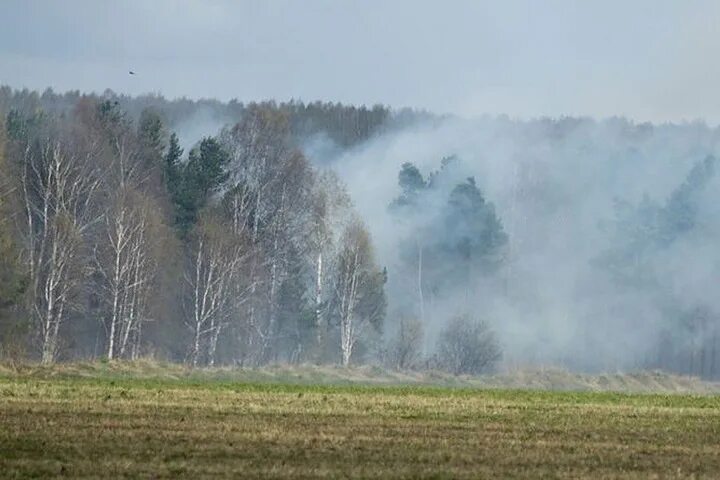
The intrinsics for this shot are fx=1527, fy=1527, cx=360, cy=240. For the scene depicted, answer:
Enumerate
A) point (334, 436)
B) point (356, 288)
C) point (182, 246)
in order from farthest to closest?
1. point (356, 288)
2. point (182, 246)
3. point (334, 436)

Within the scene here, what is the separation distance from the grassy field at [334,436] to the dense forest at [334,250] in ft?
92.9

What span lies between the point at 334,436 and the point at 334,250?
63.0 metres

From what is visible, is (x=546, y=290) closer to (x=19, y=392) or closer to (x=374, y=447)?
(x=19, y=392)

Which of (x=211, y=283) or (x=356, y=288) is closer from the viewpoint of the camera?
(x=211, y=283)

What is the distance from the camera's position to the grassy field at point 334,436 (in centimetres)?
2030

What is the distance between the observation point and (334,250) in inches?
3460

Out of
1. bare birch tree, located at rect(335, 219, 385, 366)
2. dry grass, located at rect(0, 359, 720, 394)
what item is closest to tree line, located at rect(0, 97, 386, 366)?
bare birch tree, located at rect(335, 219, 385, 366)

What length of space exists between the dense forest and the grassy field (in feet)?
92.9

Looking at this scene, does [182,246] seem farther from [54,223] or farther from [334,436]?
[334,436]

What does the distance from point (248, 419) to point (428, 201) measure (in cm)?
7277

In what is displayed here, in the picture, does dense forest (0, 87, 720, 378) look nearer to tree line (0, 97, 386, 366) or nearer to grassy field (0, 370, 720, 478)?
tree line (0, 97, 386, 366)

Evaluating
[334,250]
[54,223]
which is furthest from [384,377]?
[334,250]

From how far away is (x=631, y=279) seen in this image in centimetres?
10138

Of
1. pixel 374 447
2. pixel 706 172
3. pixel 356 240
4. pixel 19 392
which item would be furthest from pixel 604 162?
pixel 374 447
